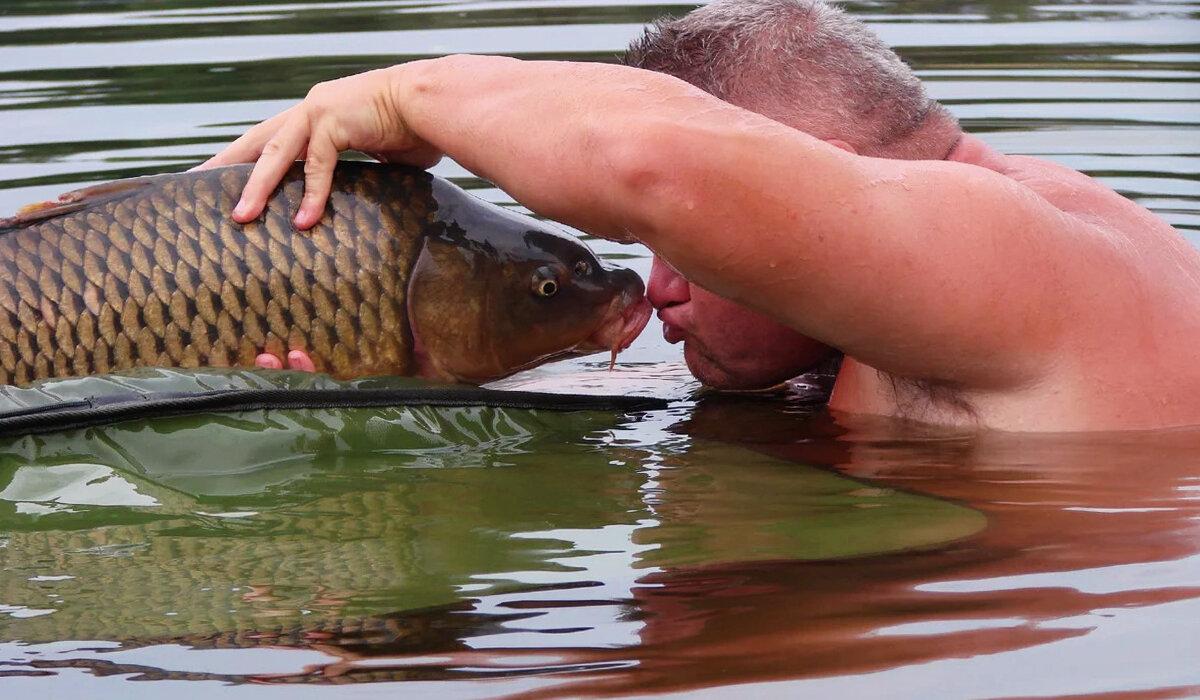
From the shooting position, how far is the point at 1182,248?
13.2ft

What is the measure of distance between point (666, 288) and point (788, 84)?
0.62 metres

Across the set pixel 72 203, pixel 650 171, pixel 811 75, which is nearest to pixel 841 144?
pixel 811 75

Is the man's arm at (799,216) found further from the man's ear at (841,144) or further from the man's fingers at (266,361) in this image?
the man's fingers at (266,361)

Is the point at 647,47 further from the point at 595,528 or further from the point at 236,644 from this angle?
the point at 236,644

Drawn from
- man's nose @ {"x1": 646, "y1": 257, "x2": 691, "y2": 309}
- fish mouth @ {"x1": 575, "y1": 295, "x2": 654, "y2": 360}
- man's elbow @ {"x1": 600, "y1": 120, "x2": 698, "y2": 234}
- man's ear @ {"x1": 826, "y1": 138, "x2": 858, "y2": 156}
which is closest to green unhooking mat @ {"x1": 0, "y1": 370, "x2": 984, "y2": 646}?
fish mouth @ {"x1": 575, "y1": 295, "x2": 654, "y2": 360}

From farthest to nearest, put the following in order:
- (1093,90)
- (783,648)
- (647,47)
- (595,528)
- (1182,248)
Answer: (1093,90) → (647,47) → (1182,248) → (595,528) → (783,648)

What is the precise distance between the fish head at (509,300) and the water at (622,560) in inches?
10.9

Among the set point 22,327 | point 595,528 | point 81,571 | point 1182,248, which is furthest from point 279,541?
point 1182,248

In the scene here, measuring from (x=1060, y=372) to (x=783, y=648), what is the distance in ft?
4.30

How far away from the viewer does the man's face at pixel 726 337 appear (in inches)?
169

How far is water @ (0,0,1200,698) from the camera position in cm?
259

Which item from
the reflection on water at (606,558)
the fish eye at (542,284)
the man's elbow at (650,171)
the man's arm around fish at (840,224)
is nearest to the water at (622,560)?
the reflection on water at (606,558)

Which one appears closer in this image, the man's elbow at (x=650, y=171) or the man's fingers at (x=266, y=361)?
the man's elbow at (x=650, y=171)

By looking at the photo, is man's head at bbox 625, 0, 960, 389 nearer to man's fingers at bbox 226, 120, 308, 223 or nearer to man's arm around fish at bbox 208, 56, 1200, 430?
man's arm around fish at bbox 208, 56, 1200, 430
